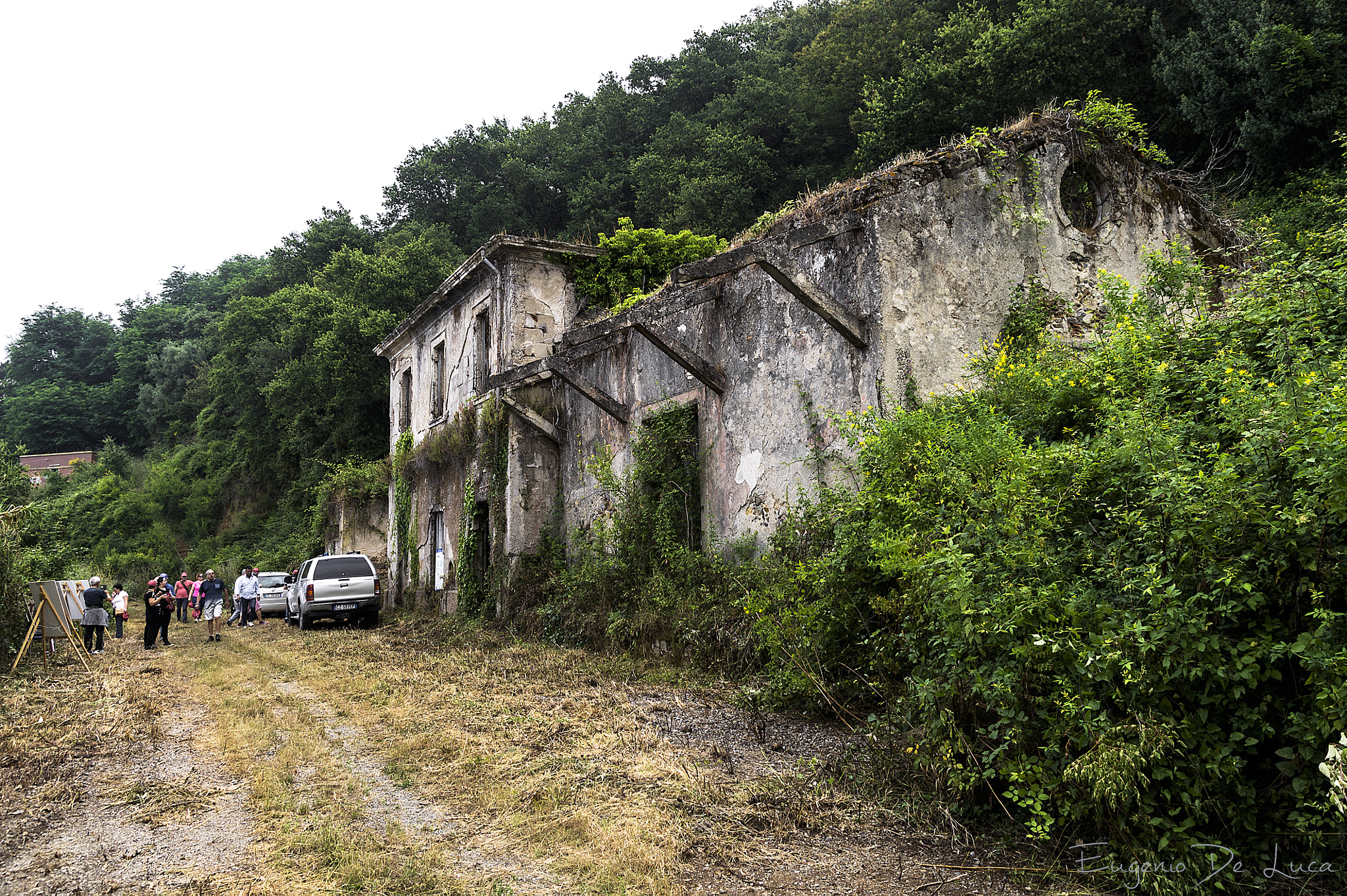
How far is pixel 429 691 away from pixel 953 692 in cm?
617

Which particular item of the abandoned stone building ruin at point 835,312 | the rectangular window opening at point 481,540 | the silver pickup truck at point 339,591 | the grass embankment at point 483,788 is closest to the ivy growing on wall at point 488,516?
the rectangular window opening at point 481,540

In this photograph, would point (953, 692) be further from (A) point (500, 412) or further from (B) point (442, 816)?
(A) point (500, 412)

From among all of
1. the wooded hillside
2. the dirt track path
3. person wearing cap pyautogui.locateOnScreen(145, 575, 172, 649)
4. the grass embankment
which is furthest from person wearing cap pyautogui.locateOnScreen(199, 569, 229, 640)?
the dirt track path

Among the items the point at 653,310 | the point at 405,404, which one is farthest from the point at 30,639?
the point at 405,404

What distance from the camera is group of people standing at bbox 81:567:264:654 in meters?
15.4

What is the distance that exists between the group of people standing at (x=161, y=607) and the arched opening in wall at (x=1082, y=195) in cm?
1595

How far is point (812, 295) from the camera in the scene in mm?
8508

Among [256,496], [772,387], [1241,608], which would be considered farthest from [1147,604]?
[256,496]

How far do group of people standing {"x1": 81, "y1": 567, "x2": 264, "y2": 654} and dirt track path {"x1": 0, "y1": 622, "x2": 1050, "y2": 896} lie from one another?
8.27m

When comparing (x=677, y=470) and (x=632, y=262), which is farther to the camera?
(x=632, y=262)

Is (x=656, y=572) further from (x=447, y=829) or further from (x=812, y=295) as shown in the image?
(x=447, y=829)

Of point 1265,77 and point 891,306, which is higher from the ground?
point 1265,77

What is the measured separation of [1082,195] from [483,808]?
31.1 feet

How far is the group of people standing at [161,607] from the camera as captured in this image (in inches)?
605
